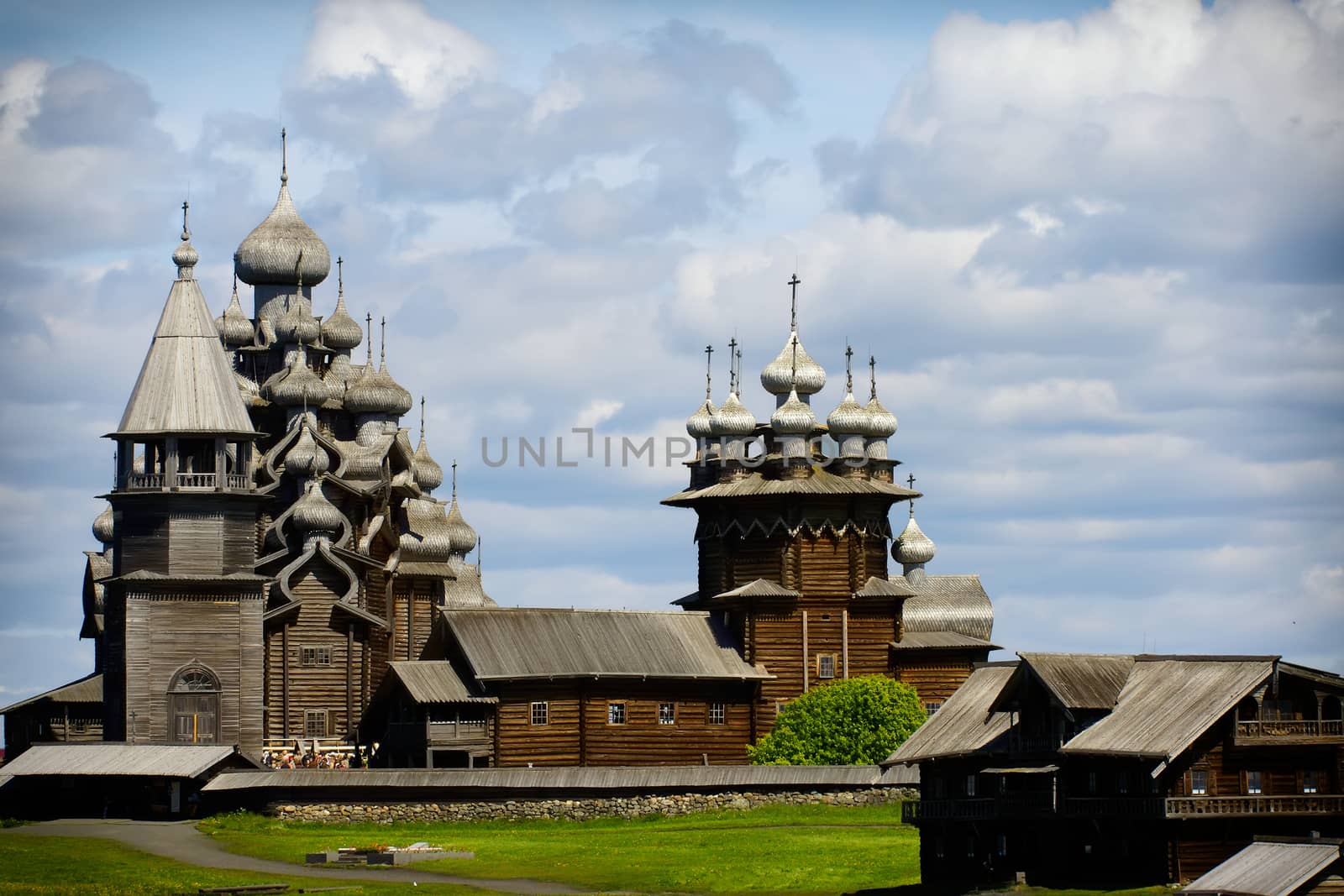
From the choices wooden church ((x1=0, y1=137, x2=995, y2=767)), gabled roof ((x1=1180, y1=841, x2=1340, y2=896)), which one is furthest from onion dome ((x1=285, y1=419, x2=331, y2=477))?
gabled roof ((x1=1180, y1=841, x2=1340, y2=896))

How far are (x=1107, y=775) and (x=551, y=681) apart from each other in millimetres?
25950

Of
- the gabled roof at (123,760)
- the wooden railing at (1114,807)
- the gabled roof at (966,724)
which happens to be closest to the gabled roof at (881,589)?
the gabled roof at (966,724)

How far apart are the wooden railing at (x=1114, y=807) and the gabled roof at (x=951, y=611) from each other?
31.9 m

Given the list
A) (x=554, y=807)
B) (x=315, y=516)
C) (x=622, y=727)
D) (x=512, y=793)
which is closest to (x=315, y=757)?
(x=512, y=793)

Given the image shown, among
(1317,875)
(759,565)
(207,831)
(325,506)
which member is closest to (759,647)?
(759,565)

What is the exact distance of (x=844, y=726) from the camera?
7719 centimetres

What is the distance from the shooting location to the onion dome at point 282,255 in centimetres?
9025

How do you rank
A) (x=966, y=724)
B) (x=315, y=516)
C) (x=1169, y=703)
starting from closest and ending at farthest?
(x=1169, y=703)
(x=966, y=724)
(x=315, y=516)

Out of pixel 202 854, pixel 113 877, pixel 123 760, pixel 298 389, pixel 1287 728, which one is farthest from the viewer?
pixel 298 389

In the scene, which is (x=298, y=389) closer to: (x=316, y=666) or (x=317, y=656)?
(x=317, y=656)

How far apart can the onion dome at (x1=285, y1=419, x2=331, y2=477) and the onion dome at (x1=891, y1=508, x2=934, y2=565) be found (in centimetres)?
1905

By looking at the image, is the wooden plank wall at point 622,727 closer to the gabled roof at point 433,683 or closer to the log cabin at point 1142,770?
the gabled roof at point 433,683

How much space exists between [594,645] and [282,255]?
19702 mm

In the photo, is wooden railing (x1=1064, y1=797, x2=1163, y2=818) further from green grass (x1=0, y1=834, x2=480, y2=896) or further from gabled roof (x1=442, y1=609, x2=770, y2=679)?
gabled roof (x1=442, y1=609, x2=770, y2=679)
